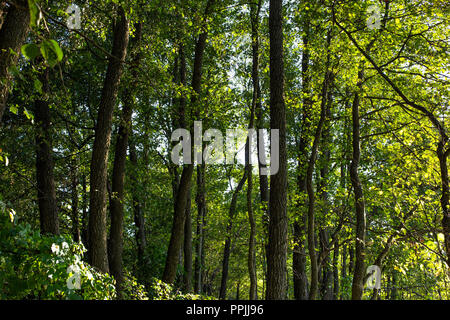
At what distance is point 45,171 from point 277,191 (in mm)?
5820

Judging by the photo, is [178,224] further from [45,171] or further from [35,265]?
[35,265]

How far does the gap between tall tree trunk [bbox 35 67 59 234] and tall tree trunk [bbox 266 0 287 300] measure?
5.35m

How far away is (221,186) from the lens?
18344mm

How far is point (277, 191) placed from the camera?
7.23 meters

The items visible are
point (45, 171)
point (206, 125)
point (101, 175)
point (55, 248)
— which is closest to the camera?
point (55, 248)

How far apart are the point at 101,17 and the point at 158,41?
154cm

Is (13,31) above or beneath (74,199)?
above

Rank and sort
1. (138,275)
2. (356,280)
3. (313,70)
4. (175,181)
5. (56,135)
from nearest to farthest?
(356,280), (313,70), (56,135), (138,275), (175,181)

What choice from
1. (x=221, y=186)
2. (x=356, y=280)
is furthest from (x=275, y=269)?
(x=221, y=186)

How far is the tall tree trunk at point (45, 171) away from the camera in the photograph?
8766 millimetres

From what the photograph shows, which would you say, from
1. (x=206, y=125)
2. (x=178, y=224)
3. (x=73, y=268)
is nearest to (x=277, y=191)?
(x=178, y=224)

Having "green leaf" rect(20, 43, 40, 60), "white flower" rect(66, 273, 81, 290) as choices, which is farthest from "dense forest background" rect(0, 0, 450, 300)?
"green leaf" rect(20, 43, 40, 60)

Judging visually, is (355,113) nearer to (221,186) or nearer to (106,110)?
(106,110)

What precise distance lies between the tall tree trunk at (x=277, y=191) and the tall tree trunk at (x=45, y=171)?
535cm
